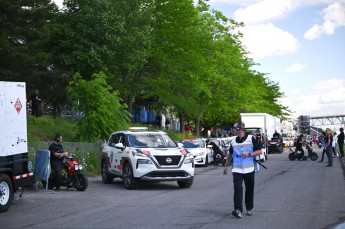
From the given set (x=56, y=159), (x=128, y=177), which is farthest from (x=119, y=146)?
(x=56, y=159)

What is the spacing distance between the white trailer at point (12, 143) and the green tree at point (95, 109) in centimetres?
1364

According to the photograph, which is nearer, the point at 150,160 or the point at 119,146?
the point at 150,160

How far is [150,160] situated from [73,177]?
7.97 feet

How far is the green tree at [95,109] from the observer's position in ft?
93.4

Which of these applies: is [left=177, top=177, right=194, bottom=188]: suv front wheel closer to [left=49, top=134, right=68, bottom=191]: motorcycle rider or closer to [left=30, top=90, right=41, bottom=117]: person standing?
[left=49, top=134, right=68, bottom=191]: motorcycle rider

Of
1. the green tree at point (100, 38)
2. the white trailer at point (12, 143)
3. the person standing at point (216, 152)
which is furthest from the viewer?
the green tree at point (100, 38)

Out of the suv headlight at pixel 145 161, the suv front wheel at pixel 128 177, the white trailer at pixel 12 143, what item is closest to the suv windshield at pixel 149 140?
the suv front wheel at pixel 128 177

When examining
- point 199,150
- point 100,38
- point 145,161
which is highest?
point 100,38

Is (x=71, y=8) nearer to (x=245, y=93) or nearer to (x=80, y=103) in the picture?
(x=80, y=103)

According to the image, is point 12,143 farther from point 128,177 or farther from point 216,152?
point 216,152

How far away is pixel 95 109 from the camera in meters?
29.0

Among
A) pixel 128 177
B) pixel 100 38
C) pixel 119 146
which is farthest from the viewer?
pixel 100 38

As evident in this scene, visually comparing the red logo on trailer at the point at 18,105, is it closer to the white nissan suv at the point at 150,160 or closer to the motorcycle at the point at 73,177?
the motorcycle at the point at 73,177

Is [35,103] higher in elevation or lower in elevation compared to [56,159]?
higher
